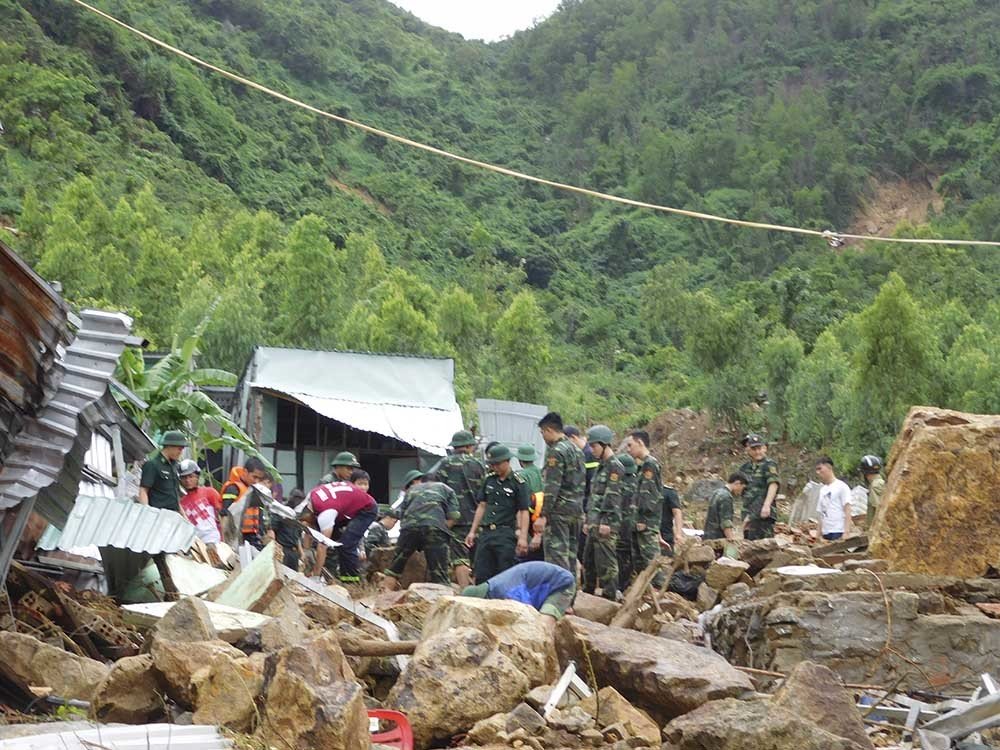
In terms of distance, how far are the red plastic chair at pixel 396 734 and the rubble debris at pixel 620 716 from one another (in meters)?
1.18

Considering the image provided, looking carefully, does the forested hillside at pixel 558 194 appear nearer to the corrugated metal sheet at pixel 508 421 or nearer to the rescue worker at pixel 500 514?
the corrugated metal sheet at pixel 508 421

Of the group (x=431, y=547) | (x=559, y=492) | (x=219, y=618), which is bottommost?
(x=431, y=547)

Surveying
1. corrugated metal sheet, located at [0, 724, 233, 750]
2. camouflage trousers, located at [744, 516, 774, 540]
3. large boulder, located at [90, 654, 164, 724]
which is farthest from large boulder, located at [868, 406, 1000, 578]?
corrugated metal sheet, located at [0, 724, 233, 750]

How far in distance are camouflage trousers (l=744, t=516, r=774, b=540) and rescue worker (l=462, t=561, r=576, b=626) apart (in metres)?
4.93

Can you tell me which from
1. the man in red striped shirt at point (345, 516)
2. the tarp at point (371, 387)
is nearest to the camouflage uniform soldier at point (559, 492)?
the man in red striped shirt at point (345, 516)

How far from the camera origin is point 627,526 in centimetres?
A: 1210

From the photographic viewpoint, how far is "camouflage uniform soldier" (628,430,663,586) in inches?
473

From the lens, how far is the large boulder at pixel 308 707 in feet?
19.1

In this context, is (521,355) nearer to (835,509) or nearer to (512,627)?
(835,509)

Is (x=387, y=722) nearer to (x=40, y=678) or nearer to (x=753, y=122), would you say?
(x=40, y=678)

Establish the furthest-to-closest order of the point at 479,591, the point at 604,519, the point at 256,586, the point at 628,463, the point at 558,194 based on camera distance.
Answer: the point at 558,194 < the point at 628,463 < the point at 604,519 < the point at 479,591 < the point at 256,586

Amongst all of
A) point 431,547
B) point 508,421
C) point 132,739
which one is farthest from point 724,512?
point 132,739

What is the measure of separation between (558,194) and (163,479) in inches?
2776

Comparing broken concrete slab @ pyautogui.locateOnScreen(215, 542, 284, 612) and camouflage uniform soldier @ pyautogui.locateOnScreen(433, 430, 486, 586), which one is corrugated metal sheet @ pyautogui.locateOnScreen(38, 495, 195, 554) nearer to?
broken concrete slab @ pyautogui.locateOnScreen(215, 542, 284, 612)
